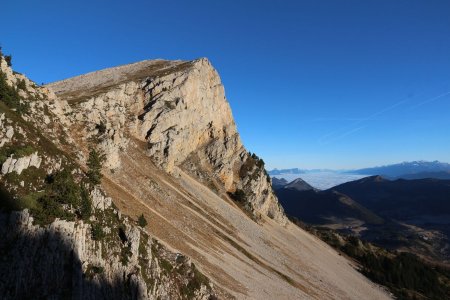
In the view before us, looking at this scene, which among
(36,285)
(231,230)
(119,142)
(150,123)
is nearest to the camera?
(36,285)

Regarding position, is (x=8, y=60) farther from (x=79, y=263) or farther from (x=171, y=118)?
(x=171, y=118)

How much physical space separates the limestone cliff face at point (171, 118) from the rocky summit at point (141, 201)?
48cm

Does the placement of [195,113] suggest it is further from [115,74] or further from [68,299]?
[68,299]

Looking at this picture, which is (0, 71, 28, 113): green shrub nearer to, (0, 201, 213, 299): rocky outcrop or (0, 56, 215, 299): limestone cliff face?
(0, 56, 215, 299): limestone cliff face

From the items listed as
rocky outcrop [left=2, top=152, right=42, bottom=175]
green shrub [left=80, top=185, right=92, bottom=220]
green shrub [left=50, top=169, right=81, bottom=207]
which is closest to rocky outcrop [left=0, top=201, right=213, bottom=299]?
green shrub [left=80, top=185, right=92, bottom=220]

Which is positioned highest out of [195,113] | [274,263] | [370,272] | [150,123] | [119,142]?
[195,113]

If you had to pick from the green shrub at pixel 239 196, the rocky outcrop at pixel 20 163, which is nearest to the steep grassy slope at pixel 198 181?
the green shrub at pixel 239 196

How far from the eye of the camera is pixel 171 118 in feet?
369

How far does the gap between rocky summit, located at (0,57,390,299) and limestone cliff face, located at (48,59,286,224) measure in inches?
18.9

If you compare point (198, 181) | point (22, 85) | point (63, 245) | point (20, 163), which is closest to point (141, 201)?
point (22, 85)

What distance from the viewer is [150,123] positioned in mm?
105500

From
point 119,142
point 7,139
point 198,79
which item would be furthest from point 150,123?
point 7,139

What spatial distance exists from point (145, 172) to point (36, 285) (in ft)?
178

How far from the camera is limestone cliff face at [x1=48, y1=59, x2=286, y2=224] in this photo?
86.2 m
